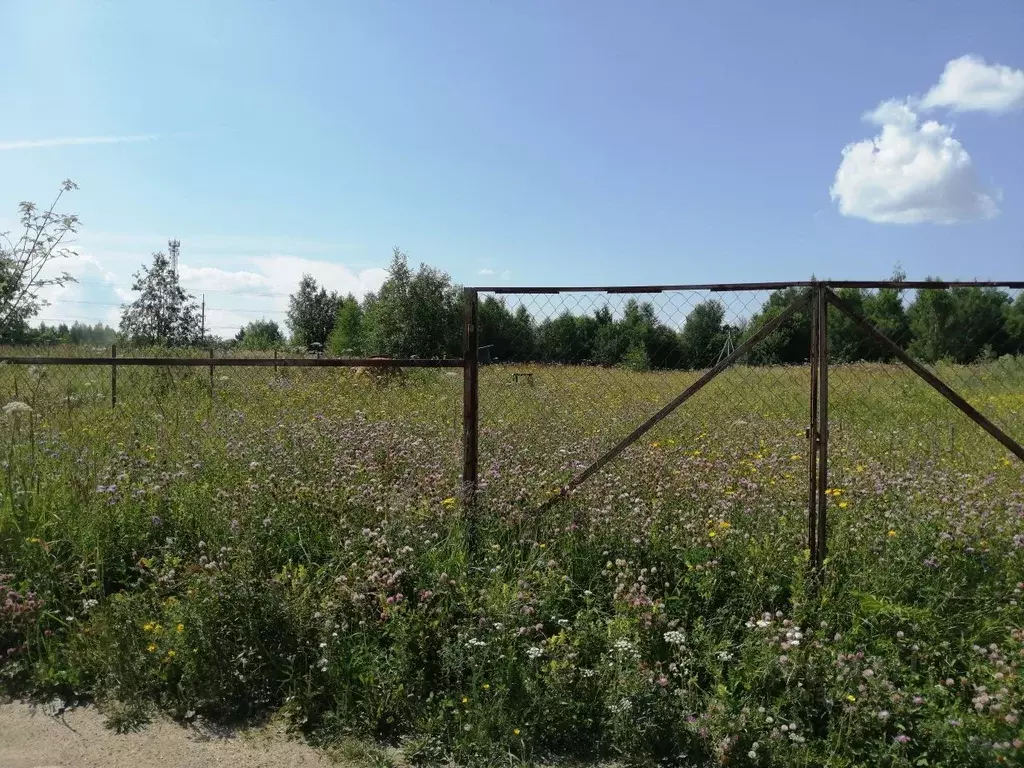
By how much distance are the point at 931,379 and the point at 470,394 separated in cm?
274

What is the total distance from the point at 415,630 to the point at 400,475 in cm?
189

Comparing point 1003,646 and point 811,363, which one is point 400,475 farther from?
point 1003,646

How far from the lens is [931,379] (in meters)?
4.06

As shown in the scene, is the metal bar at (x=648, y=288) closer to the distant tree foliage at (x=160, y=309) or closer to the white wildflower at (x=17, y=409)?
the white wildflower at (x=17, y=409)

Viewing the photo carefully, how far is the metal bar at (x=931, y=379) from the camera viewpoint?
3965 mm

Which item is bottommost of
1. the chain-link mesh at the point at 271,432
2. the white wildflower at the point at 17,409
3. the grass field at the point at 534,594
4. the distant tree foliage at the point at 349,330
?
the grass field at the point at 534,594

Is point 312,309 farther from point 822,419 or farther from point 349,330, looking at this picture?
point 822,419

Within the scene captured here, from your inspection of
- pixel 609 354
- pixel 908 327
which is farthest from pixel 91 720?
pixel 908 327

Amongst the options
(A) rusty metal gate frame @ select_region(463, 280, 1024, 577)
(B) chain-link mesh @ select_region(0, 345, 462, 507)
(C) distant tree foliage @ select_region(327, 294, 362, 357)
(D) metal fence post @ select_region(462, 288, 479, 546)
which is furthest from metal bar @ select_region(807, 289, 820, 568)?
(C) distant tree foliage @ select_region(327, 294, 362, 357)

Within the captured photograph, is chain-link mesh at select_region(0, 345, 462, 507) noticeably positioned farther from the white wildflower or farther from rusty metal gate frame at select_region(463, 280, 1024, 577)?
rusty metal gate frame at select_region(463, 280, 1024, 577)

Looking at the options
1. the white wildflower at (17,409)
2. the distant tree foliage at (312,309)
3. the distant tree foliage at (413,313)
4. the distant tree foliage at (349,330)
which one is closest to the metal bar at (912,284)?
the white wildflower at (17,409)

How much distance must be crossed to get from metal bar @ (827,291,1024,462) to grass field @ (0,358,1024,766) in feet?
1.89

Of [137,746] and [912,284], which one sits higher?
[912,284]

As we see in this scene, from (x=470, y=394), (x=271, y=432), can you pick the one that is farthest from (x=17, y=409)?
(x=470, y=394)
